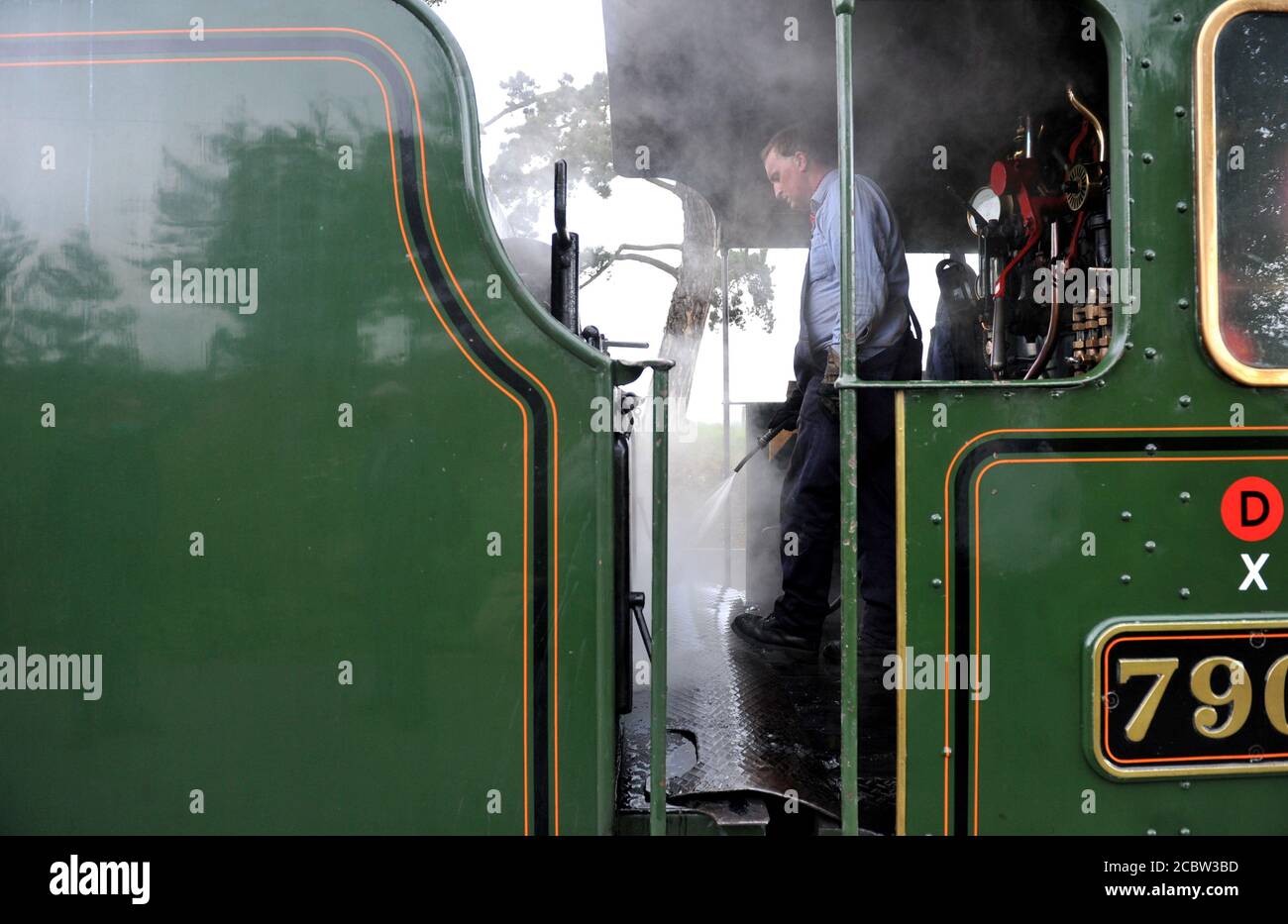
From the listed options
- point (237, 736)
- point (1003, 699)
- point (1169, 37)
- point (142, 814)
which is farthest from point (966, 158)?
point (142, 814)

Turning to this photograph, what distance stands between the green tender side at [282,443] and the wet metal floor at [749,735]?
1.49 feet

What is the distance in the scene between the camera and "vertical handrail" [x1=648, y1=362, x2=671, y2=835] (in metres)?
1.80

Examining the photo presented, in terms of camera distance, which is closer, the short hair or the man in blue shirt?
the man in blue shirt

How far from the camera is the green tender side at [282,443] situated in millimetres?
1806

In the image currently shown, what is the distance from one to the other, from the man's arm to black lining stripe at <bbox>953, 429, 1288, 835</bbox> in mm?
697

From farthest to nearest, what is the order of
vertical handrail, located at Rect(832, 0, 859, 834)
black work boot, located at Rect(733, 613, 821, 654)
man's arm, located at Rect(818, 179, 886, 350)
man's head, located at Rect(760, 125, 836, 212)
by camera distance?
man's head, located at Rect(760, 125, 836, 212), black work boot, located at Rect(733, 613, 821, 654), man's arm, located at Rect(818, 179, 886, 350), vertical handrail, located at Rect(832, 0, 859, 834)

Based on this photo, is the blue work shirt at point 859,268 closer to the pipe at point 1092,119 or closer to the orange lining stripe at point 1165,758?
the pipe at point 1092,119

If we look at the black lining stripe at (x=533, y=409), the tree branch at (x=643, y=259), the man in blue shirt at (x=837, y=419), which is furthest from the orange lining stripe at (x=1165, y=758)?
the tree branch at (x=643, y=259)

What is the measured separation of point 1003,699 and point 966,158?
2302 mm

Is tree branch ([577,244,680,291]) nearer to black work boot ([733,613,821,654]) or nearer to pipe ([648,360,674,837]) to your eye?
black work boot ([733,613,821,654])

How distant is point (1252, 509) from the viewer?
5.91 feet

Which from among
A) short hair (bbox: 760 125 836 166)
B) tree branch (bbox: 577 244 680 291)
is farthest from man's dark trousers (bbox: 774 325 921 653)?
tree branch (bbox: 577 244 680 291)

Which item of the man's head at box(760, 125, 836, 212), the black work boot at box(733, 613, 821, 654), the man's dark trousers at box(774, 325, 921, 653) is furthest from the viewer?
the man's head at box(760, 125, 836, 212)

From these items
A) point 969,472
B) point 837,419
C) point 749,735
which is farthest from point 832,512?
point 969,472
